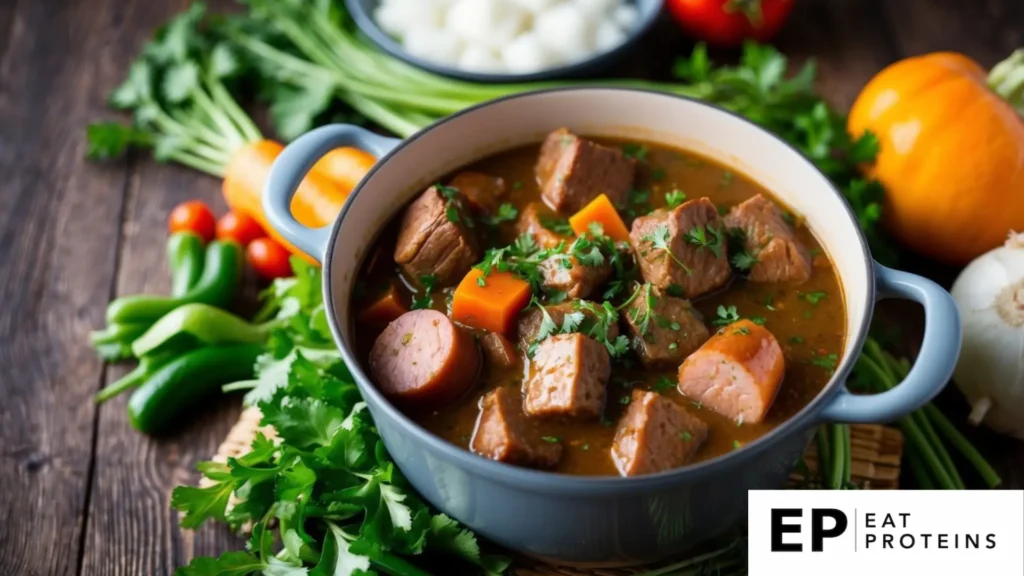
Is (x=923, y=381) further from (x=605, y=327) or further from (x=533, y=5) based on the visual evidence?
(x=533, y=5)

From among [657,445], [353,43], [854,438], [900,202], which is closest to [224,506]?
[657,445]

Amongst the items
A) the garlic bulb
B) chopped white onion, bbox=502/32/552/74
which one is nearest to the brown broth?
the garlic bulb

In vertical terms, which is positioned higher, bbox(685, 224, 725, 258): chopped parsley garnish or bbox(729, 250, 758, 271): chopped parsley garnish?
bbox(685, 224, 725, 258): chopped parsley garnish

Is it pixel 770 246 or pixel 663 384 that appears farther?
pixel 770 246

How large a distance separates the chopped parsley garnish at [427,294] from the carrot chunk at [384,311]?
0.04m

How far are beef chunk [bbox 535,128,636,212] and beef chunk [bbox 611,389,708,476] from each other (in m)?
0.80

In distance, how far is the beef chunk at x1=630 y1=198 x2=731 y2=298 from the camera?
287cm

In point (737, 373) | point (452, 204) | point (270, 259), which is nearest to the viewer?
point (737, 373)

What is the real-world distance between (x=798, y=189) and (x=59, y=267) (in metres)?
2.73

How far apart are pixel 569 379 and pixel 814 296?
83cm

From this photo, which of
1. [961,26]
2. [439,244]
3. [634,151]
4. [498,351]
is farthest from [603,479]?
[961,26]

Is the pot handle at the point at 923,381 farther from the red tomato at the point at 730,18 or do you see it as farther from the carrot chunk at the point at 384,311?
the red tomato at the point at 730,18

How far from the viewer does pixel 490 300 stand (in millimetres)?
2830

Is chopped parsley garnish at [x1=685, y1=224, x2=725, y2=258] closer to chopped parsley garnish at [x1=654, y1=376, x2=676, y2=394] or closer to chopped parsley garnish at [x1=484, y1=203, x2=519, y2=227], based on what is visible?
chopped parsley garnish at [x1=654, y1=376, x2=676, y2=394]
